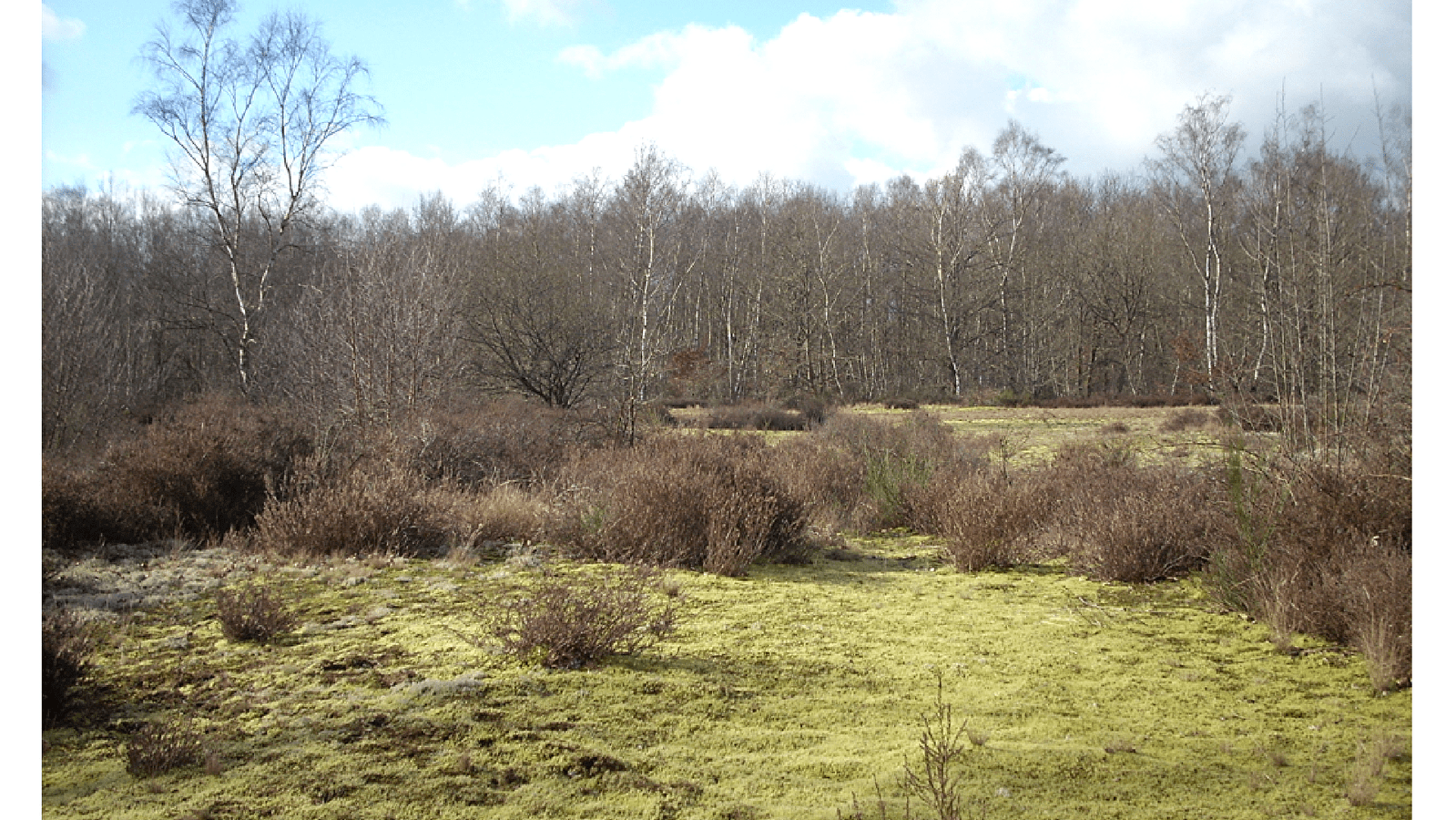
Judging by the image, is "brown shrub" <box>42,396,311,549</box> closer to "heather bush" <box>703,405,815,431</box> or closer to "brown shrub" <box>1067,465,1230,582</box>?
"brown shrub" <box>1067,465,1230,582</box>

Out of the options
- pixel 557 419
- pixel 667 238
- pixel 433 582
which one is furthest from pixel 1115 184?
pixel 433 582

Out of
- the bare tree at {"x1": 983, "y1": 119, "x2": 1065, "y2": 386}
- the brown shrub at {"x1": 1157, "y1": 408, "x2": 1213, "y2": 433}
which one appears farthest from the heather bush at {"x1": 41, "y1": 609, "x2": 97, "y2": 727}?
the bare tree at {"x1": 983, "y1": 119, "x2": 1065, "y2": 386}

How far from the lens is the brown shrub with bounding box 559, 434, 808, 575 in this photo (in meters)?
7.02

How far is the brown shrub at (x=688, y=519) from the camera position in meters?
7.02

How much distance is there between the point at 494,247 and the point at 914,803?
75.8 feet

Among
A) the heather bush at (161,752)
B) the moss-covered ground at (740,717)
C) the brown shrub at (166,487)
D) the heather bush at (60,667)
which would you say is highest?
the brown shrub at (166,487)

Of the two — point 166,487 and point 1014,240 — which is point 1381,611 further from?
point 1014,240

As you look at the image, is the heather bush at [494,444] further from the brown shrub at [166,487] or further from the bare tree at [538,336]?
the bare tree at [538,336]

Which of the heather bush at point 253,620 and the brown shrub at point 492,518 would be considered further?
the brown shrub at point 492,518

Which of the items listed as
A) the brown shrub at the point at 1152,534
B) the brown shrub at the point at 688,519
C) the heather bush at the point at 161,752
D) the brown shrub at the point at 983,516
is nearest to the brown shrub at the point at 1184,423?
the brown shrub at the point at 983,516

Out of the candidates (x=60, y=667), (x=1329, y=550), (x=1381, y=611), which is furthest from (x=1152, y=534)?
(x=60, y=667)

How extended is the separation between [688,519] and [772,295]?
30.8 meters

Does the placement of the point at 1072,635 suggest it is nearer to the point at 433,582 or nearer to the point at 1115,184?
the point at 433,582

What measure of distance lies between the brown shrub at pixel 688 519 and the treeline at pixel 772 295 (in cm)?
375
